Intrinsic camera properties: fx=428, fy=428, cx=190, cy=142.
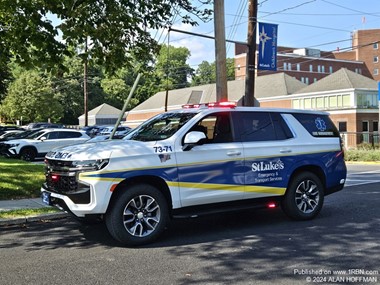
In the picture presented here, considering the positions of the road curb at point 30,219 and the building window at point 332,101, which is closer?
the road curb at point 30,219

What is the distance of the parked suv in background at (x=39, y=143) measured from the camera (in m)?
19.6

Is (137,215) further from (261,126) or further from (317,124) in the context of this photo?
(317,124)

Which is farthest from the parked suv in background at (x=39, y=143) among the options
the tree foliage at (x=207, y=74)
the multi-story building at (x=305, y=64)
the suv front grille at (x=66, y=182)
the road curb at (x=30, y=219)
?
the tree foliage at (x=207, y=74)

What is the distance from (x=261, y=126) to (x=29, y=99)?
57761 millimetres

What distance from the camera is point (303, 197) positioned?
24.6ft

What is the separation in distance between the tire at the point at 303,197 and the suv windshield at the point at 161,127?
222 centimetres

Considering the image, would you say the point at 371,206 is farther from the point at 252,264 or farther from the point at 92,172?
the point at 92,172

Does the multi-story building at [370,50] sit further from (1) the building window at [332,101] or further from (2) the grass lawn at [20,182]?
(2) the grass lawn at [20,182]

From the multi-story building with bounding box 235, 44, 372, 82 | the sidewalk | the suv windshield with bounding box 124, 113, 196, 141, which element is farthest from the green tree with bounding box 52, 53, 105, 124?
the suv windshield with bounding box 124, 113, 196, 141

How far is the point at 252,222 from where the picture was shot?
748 centimetres

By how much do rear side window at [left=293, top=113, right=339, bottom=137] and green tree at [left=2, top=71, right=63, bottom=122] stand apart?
2254 inches

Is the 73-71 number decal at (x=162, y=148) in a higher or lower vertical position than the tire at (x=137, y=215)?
higher

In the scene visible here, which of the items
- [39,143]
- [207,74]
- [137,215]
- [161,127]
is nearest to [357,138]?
[39,143]

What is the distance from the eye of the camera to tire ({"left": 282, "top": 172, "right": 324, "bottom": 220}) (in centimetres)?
736
